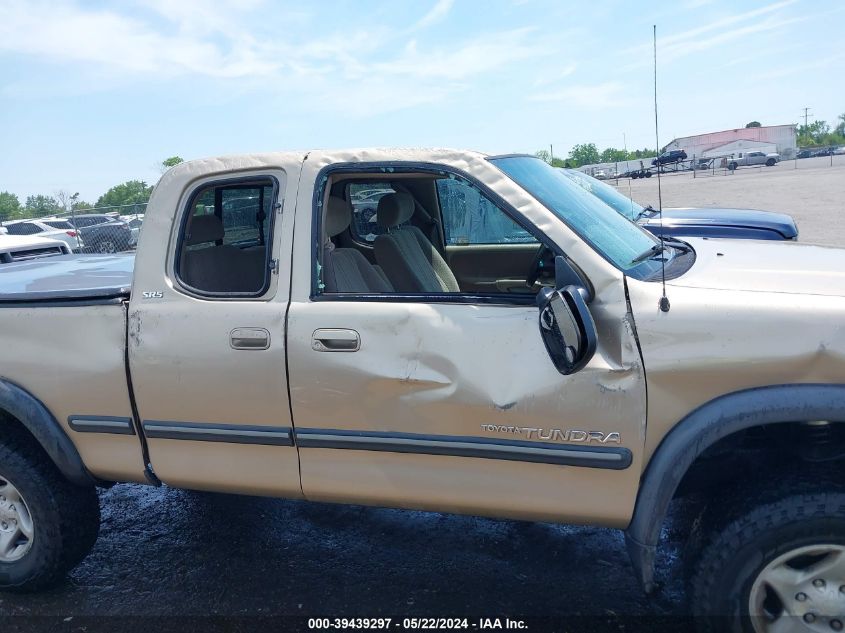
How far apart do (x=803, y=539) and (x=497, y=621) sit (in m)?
1.30

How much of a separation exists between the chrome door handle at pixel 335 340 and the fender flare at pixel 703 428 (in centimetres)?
115

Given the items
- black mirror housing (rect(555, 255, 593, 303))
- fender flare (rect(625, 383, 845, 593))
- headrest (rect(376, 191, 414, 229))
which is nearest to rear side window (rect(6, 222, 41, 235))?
headrest (rect(376, 191, 414, 229))

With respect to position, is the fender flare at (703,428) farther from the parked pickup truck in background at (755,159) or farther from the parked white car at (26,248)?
the parked pickup truck in background at (755,159)

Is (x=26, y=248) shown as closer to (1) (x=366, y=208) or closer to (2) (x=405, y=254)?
(1) (x=366, y=208)

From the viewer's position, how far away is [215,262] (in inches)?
137

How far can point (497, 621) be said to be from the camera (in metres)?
3.03

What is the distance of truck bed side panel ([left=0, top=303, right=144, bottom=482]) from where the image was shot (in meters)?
3.03

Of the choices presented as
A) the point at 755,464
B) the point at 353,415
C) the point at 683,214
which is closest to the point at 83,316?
the point at 353,415

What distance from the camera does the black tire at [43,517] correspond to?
325cm

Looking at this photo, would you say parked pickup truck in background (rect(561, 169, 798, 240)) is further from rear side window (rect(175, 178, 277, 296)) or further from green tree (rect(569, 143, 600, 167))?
green tree (rect(569, 143, 600, 167))

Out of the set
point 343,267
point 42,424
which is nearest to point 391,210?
point 343,267

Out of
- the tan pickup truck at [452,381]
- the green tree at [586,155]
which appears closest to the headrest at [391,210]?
the tan pickup truck at [452,381]

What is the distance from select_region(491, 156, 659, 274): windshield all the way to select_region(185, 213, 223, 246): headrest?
4.61ft

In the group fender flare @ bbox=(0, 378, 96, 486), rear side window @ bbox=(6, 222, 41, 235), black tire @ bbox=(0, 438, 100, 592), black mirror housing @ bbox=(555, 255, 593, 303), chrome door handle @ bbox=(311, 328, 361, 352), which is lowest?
black tire @ bbox=(0, 438, 100, 592)
